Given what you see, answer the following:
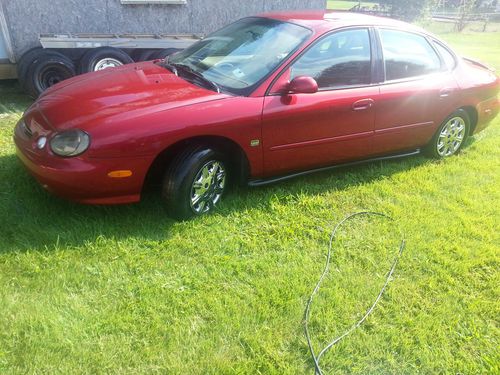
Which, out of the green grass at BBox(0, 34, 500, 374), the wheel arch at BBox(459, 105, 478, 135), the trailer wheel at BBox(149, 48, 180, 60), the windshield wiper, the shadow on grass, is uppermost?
the windshield wiper

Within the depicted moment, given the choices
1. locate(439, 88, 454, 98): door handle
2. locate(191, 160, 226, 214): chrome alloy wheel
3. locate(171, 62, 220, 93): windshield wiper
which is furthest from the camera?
locate(439, 88, 454, 98): door handle

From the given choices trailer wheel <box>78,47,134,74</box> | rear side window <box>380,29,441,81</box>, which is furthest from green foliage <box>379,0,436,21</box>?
rear side window <box>380,29,441,81</box>

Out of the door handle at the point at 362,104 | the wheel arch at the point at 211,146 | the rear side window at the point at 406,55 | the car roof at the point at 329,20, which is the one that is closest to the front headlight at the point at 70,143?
the wheel arch at the point at 211,146

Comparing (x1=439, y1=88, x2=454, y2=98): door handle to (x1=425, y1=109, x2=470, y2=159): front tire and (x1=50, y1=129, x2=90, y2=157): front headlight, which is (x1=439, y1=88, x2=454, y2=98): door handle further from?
(x1=50, y1=129, x2=90, y2=157): front headlight

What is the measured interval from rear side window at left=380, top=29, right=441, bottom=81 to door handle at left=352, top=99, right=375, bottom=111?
1.19ft

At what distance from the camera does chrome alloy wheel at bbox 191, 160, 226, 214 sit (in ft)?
11.3

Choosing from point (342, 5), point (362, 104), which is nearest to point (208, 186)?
point (362, 104)

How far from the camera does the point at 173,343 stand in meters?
2.42

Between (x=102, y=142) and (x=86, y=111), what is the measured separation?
1.23 ft

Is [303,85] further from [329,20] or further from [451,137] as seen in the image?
[451,137]

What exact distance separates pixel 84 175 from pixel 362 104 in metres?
2.51

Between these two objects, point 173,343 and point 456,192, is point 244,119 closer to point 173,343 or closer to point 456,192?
point 173,343

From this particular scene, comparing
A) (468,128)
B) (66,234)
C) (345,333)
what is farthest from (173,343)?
(468,128)

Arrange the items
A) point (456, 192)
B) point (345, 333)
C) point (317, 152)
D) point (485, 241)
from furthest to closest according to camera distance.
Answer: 1. point (456, 192)
2. point (317, 152)
3. point (485, 241)
4. point (345, 333)
